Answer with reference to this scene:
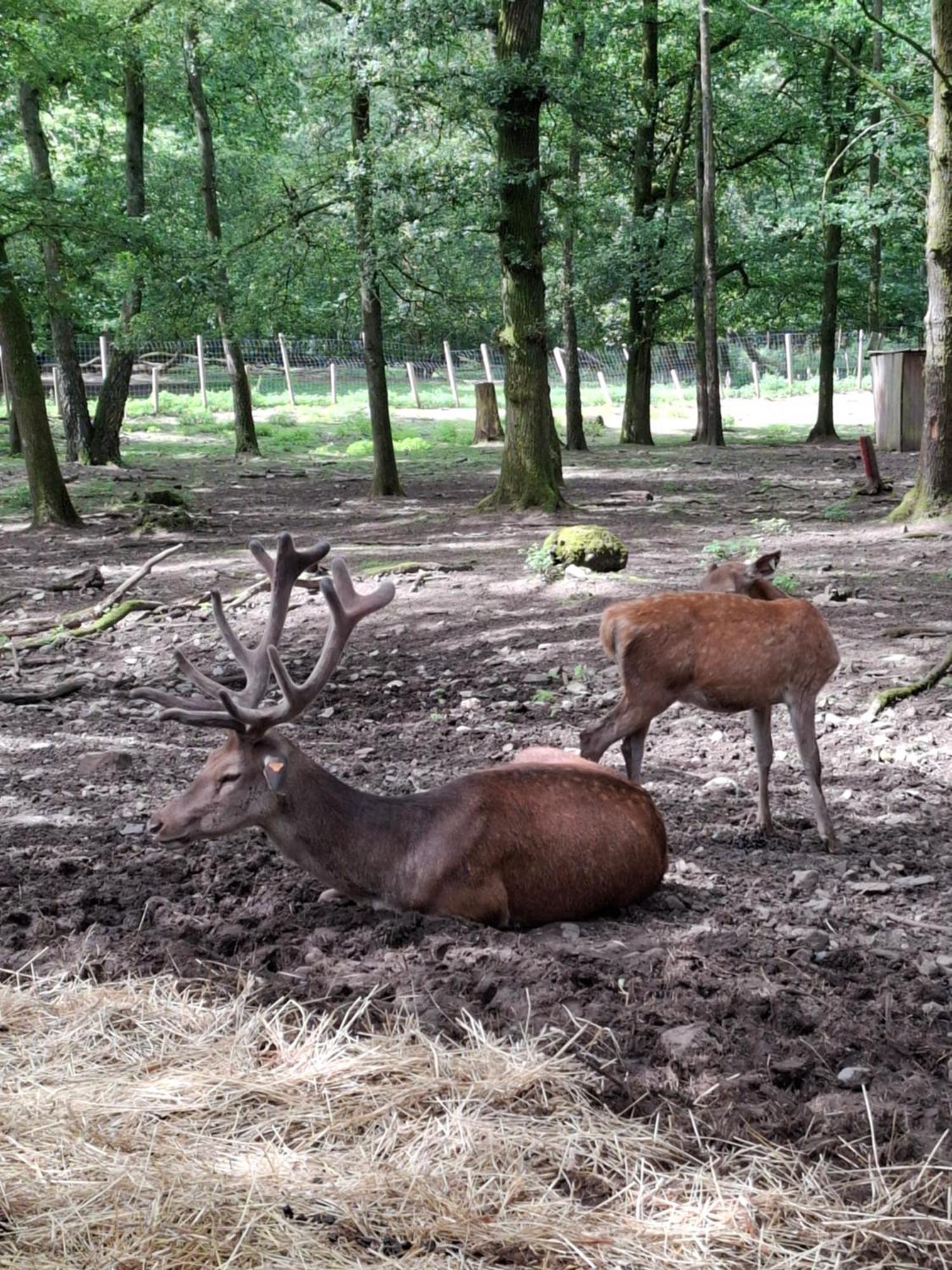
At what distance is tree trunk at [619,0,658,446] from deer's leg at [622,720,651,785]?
56.6 feet

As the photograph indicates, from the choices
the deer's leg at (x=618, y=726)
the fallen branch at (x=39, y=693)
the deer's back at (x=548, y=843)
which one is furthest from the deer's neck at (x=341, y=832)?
the fallen branch at (x=39, y=693)

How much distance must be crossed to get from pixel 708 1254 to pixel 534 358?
39.4ft

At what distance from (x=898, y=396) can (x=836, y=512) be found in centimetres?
873

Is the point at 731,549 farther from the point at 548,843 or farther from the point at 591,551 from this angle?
the point at 548,843

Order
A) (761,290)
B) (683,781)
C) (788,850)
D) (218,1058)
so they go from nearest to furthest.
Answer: (218,1058) < (788,850) < (683,781) < (761,290)

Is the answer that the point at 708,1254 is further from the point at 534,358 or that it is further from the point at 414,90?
the point at 414,90

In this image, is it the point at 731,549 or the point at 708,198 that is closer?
the point at 731,549

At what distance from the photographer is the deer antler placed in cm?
446

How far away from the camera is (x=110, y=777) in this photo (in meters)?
6.20

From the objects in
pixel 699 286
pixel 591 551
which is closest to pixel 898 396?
pixel 699 286

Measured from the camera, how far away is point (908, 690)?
6945 mm

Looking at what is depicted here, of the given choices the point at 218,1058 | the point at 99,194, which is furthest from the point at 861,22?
the point at 218,1058

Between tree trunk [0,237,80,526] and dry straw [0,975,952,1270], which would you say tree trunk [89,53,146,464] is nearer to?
tree trunk [0,237,80,526]

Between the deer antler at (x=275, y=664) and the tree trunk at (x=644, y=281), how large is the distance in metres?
17.8
